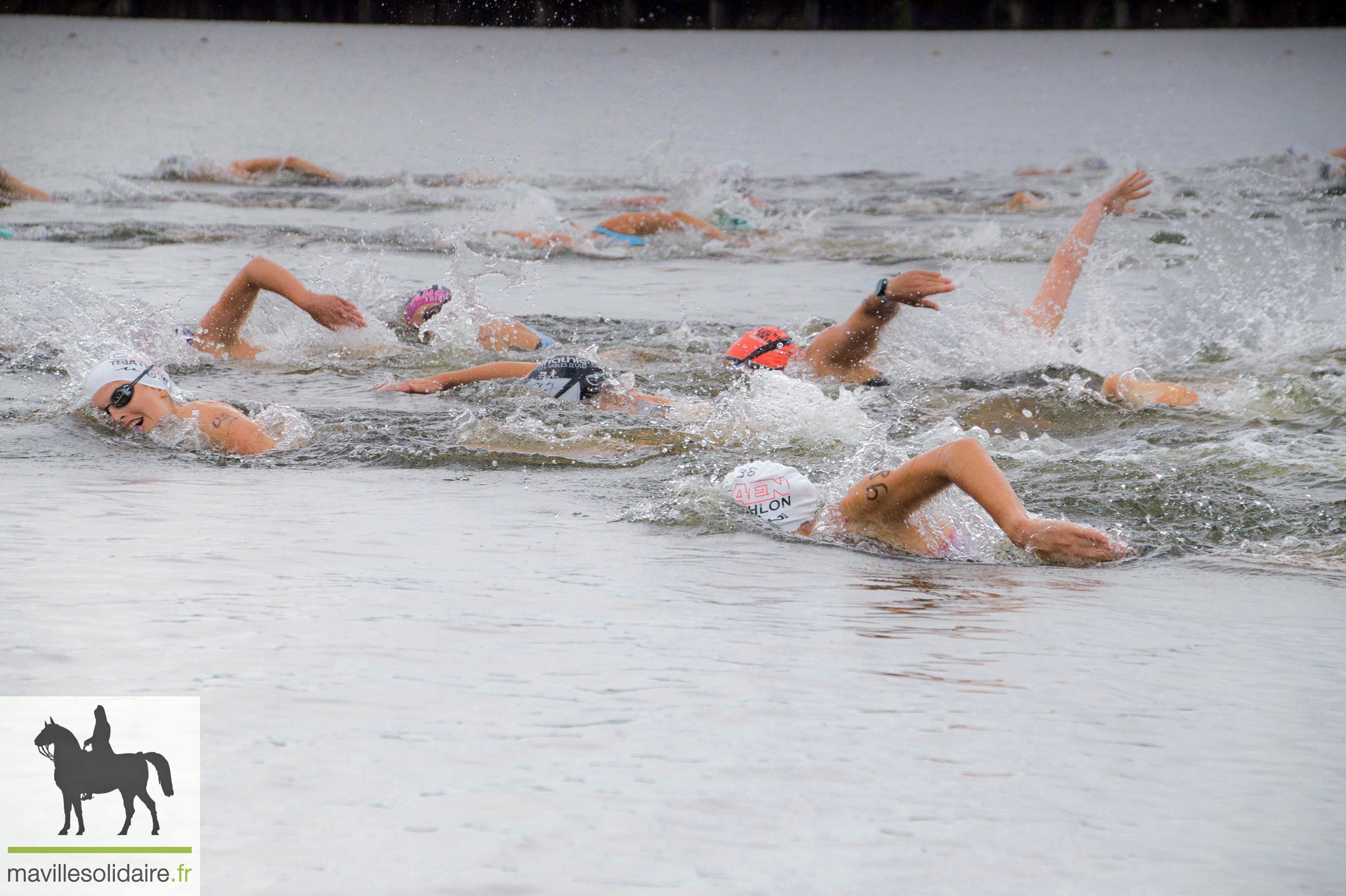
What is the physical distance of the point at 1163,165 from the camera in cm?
3180

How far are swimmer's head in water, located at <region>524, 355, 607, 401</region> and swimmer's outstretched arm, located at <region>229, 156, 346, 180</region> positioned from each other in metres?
18.1

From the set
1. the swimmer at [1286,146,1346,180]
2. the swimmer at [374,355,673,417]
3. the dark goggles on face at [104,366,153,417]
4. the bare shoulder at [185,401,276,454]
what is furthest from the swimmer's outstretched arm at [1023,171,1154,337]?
the swimmer at [1286,146,1346,180]

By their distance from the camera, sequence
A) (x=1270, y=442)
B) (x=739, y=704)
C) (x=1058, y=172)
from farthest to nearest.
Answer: (x=1058, y=172) → (x=1270, y=442) → (x=739, y=704)

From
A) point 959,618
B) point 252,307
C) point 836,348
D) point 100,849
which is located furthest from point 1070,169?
point 100,849

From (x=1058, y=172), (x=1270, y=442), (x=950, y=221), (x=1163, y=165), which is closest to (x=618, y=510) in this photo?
(x=1270, y=442)

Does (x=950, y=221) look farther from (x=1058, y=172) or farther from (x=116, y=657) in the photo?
(x=116, y=657)

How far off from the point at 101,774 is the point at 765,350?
20.8 feet

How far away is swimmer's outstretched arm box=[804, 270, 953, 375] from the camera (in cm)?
691

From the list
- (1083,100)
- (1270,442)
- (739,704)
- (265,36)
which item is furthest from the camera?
(265,36)

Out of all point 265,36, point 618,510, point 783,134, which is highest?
point 265,36

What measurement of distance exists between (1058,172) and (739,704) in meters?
28.2

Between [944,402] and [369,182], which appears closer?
[944,402]

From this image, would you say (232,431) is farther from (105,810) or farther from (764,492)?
(105,810)

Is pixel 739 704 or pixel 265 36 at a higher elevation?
pixel 265 36
